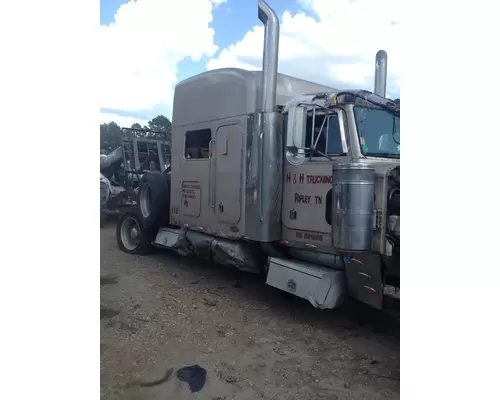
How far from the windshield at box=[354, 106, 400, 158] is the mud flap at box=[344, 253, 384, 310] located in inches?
44.6

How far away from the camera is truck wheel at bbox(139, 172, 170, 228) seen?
24.6 feet

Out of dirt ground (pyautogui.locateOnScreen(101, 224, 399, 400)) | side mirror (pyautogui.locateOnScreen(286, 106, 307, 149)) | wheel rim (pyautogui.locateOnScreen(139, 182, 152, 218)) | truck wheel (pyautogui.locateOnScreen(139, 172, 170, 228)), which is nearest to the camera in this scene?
dirt ground (pyautogui.locateOnScreen(101, 224, 399, 400))

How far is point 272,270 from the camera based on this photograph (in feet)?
17.1

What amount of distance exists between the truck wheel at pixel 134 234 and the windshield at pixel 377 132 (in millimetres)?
4598

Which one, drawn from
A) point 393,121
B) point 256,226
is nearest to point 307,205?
point 256,226

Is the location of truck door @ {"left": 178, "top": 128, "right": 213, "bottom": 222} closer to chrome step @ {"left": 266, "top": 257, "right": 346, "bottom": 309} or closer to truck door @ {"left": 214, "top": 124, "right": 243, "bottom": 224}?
truck door @ {"left": 214, "top": 124, "right": 243, "bottom": 224}

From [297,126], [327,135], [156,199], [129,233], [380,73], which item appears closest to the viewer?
[297,126]

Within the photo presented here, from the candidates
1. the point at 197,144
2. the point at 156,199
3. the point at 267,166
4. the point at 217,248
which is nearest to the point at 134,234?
the point at 156,199

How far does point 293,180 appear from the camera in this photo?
4973mm

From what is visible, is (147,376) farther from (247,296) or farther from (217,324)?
(247,296)

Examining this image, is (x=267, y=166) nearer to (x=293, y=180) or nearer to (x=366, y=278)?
(x=293, y=180)

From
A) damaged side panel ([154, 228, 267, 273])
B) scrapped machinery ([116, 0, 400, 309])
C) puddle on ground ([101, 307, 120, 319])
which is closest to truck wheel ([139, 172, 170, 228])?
damaged side panel ([154, 228, 267, 273])

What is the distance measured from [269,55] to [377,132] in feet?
4.98
